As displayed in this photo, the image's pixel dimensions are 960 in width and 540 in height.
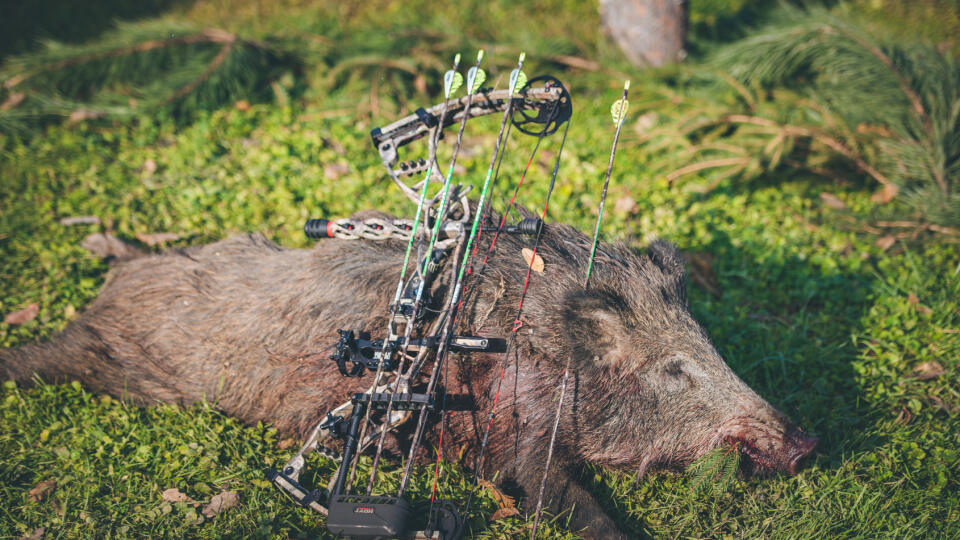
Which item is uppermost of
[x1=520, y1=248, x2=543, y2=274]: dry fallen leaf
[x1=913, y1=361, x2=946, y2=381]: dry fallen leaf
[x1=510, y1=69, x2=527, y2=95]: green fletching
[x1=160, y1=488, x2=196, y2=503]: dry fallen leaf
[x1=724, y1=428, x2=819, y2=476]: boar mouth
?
[x1=510, y1=69, x2=527, y2=95]: green fletching

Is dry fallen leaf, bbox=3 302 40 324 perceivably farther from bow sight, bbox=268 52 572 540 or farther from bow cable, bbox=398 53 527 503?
bow cable, bbox=398 53 527 503

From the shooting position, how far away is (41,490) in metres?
3.26

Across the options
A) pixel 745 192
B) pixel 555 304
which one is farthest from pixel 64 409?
pixel 745 192

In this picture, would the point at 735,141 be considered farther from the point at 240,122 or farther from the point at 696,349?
the point at 240,122

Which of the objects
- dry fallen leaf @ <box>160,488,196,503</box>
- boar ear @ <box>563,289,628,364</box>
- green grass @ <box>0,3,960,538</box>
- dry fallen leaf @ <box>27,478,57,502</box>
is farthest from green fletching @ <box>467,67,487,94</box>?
dry fallen leaf @ <box>27,478,57,502</box>

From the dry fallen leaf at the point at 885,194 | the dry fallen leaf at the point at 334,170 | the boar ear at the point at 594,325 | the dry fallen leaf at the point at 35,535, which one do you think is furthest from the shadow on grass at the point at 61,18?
the dry fallen leaf at the point at 885,194

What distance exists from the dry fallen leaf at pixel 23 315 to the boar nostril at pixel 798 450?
4692mm

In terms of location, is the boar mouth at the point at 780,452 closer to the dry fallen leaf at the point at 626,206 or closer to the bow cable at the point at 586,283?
the bow cable at the point at 586,283

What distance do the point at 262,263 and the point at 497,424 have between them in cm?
168

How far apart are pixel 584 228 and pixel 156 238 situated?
3244 millimetres

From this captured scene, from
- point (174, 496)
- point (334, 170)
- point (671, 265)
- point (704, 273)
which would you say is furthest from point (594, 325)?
point (334, 170)

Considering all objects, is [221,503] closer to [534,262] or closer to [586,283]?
[534,262]

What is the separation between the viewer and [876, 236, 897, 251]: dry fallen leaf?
481 centimetres

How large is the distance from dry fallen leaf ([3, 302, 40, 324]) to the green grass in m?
0.07
